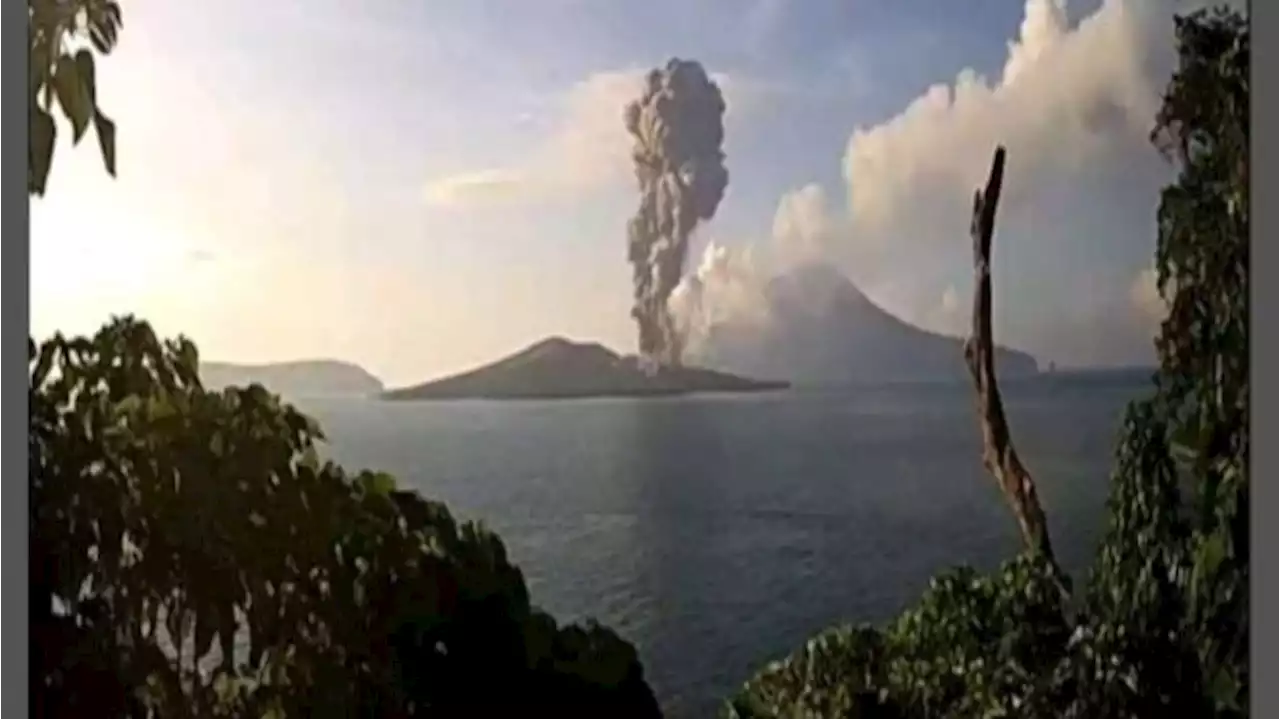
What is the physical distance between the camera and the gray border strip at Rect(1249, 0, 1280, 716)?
4.83 feet

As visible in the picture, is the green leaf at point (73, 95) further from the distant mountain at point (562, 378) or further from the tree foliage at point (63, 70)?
the distant mountain at point (562, 378)

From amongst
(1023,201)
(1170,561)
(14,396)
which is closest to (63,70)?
(14,396)

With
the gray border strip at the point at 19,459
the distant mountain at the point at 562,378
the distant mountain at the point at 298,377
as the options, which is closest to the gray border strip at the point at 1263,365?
the gray border strip at the point at 19,459

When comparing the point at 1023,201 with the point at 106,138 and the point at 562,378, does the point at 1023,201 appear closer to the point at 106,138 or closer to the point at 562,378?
the point at 562,378

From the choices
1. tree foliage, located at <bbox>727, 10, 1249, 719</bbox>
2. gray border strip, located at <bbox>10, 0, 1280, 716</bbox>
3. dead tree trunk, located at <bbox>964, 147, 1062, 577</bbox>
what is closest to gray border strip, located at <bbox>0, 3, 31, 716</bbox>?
gray border strip, located at <bbox>10, 0, 1280, 716</bbox>

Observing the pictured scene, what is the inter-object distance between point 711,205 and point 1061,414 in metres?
0.39

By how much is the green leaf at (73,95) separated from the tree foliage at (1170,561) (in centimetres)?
86

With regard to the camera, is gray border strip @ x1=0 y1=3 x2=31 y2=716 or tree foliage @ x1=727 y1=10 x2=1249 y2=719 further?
tree foliage @ x1=727 y1=10 x2=1249 y2=719

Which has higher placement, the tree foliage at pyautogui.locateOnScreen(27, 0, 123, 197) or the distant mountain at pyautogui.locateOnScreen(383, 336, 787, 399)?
the tree foliage at pyautogui.locateOnScreen(27, 0, 123, 197)

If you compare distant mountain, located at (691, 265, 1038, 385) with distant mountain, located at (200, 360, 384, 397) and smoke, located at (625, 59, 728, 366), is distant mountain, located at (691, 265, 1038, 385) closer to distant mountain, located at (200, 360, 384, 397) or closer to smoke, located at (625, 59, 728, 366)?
A: smoke, located at (625, 59, 728, 366)

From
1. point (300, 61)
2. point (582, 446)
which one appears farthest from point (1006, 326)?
point (300, 61)

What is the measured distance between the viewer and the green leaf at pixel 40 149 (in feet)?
4.52

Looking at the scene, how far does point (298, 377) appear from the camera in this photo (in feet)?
4.64

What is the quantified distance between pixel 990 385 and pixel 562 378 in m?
0.41
